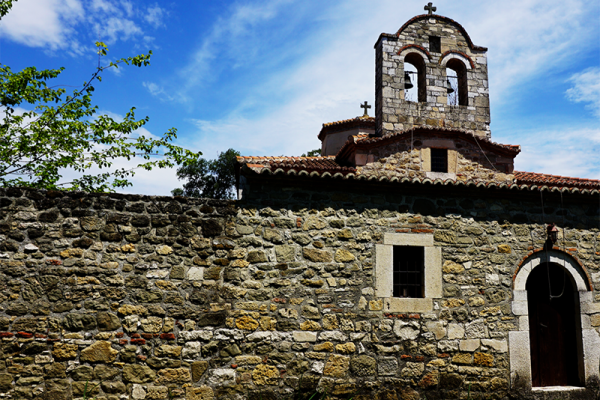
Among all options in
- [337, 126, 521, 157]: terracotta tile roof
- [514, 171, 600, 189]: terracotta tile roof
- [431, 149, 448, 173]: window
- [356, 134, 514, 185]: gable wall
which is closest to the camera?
[337, 126, 521, 157]: terracotta tile roof

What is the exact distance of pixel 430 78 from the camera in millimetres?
9273

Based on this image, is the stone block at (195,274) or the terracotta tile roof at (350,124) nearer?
the stone block at (195,274)

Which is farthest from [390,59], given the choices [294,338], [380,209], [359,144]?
[294,338]

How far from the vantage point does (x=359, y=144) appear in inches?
341

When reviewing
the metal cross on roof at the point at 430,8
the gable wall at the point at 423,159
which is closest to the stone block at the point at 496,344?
the gable wall at the point at 423,159

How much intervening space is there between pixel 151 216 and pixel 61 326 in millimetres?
1692

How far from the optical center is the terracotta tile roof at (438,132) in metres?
8.63

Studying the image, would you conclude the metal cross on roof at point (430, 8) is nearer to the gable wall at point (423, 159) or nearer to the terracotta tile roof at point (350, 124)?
the gable wall at point (423, 159)

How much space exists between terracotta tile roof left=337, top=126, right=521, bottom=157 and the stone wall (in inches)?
98.0

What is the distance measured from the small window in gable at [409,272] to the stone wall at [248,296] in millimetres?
310

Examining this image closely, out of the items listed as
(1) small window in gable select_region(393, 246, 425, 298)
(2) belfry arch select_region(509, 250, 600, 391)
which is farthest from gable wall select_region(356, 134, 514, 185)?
(1) small window in gable select_region(393, 246, 425, 298)

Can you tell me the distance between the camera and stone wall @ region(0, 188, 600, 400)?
5211mm

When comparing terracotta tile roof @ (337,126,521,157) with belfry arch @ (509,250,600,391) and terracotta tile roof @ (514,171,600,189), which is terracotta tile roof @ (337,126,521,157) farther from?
belfry arch @ (509,250,600,391)

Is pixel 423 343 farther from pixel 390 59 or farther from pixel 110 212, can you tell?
pixel 390 59
